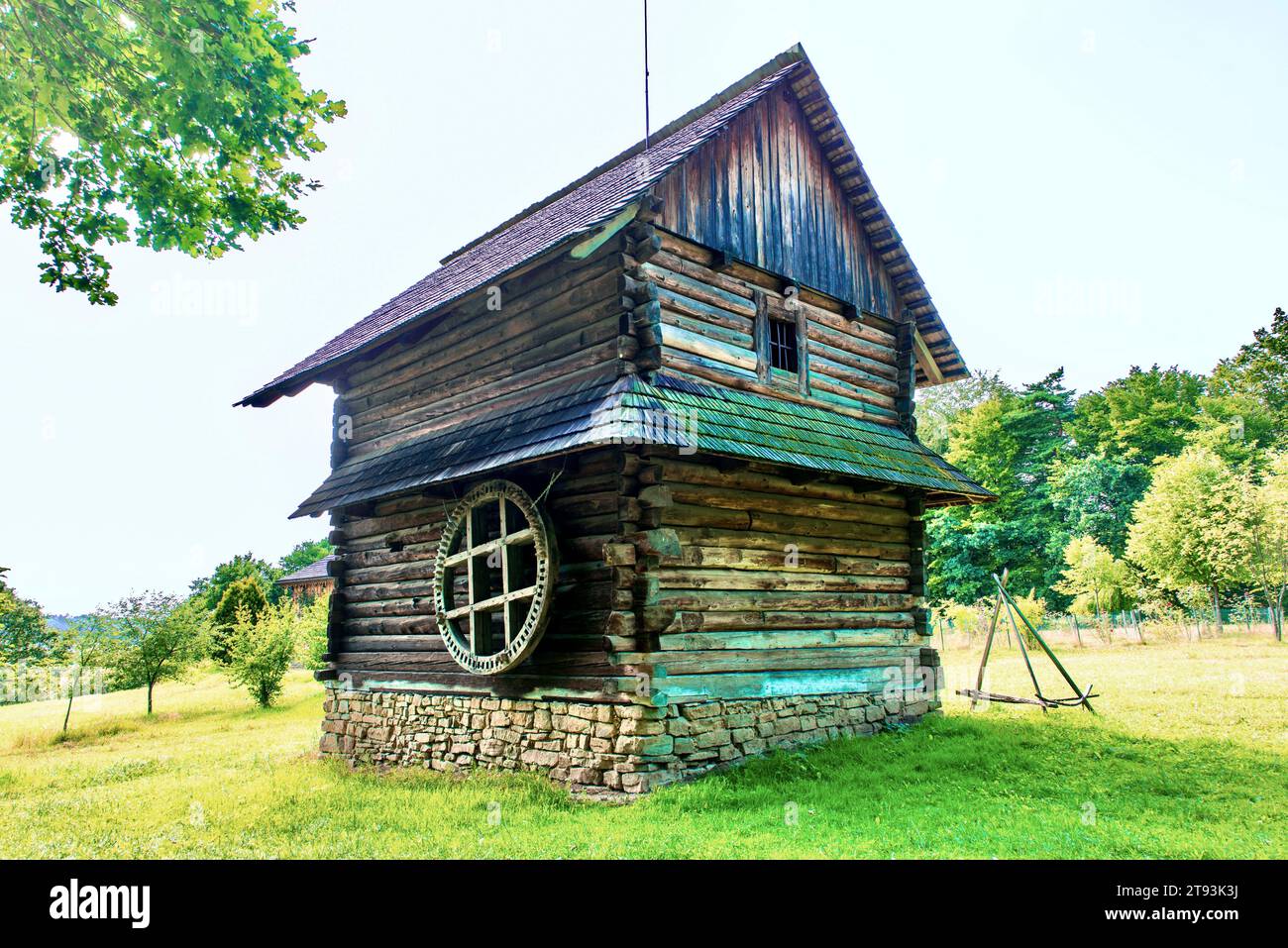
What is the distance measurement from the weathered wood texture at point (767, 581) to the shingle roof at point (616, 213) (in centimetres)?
341

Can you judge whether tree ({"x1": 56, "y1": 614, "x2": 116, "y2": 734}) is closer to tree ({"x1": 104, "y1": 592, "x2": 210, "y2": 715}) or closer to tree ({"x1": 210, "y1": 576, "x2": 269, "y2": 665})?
tree ({"x1": 104, "y1": 592, "x2": 210, "y2": 715})

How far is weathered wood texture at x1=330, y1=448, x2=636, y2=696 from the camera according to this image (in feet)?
33.2

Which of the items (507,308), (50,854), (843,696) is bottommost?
(50,854)

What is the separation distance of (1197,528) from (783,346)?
26.4 m

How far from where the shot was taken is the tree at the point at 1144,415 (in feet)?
147

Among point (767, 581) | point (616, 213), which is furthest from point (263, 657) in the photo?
point (616, 213)

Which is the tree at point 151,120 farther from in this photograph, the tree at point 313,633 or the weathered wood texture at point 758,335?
the tree at point 313,633

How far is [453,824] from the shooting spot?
8.65 meters

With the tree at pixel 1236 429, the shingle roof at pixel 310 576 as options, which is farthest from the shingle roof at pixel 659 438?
the shingle roof at pixel 310 576

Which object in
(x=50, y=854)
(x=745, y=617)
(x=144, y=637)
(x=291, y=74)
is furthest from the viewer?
(x=144, y=637)

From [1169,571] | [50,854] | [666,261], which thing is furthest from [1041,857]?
[1169,571]

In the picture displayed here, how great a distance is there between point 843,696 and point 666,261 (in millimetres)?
6367

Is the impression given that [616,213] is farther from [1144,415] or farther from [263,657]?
[1144,415]
